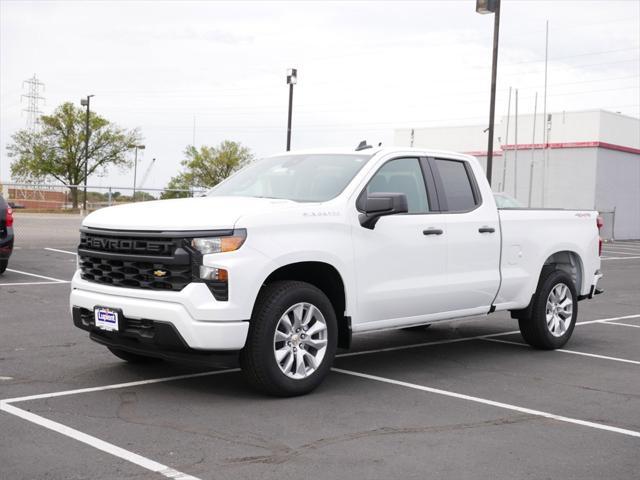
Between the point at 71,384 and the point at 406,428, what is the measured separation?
110 inches

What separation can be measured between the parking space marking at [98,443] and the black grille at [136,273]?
3.94 feet

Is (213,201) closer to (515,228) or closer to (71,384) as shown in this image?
(71,384)

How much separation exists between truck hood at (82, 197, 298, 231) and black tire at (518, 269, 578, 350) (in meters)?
3.35

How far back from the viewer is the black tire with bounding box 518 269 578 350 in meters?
9.14

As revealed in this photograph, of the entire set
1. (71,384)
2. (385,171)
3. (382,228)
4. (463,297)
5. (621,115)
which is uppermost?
(621,115)

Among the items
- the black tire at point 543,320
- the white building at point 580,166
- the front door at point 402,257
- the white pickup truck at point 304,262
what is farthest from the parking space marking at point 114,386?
the white building at point 580,166

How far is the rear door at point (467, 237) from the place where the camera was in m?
8.12

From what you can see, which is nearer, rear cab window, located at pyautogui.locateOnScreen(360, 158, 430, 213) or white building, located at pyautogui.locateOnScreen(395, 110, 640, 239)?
rear cab window, located at pyautogui.locateOnScreen(360, 158, 430, 213)

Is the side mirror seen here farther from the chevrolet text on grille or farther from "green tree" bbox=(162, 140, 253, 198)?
"green tree" bbox=(162, 140, 253, 198)

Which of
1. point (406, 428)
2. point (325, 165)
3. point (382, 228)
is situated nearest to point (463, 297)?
point (382, 228)

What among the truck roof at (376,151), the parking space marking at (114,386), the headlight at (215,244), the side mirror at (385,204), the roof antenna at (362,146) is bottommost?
the parking space marking at (114,386)

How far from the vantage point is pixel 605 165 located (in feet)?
153

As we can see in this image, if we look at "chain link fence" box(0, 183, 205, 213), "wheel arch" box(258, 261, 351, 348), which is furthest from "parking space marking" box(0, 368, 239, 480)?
"chain link fence" box(0, 183, 205, 213)

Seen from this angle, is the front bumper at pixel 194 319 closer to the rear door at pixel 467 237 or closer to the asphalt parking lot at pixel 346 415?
the asphalt parking lot at pixel 346 415
